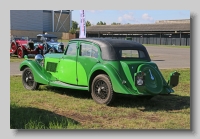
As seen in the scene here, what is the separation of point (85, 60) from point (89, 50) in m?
0.26

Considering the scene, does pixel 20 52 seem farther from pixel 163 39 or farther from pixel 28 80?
pixel 163 39

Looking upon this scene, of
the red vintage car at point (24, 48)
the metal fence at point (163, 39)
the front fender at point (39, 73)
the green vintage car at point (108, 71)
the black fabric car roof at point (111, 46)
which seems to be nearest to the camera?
the green vintage car at point (108, 71)

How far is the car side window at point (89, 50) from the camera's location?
7301mm

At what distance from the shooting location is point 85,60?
24.4ft

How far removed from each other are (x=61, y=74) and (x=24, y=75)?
4.83 feet

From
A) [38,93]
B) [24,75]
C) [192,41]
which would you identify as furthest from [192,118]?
[24,75]

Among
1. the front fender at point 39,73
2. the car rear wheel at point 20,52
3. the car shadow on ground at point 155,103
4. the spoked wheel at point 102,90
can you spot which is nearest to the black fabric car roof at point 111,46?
the spoked wheel at point 102,90

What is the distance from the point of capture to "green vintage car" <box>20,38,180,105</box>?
666 centimetres

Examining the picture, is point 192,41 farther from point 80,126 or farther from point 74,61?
point 74,61

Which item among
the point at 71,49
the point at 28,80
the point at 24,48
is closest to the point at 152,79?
the point at 71,49

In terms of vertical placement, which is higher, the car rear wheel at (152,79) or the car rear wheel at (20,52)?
the car rear wheel at (20,52)

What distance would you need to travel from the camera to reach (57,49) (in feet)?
69.6

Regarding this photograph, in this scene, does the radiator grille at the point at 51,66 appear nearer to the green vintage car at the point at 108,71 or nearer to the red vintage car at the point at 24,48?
the green vintage car at the point at 108,71

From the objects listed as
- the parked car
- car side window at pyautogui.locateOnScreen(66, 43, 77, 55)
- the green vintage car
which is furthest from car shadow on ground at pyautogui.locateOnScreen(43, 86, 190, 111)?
the parked car
